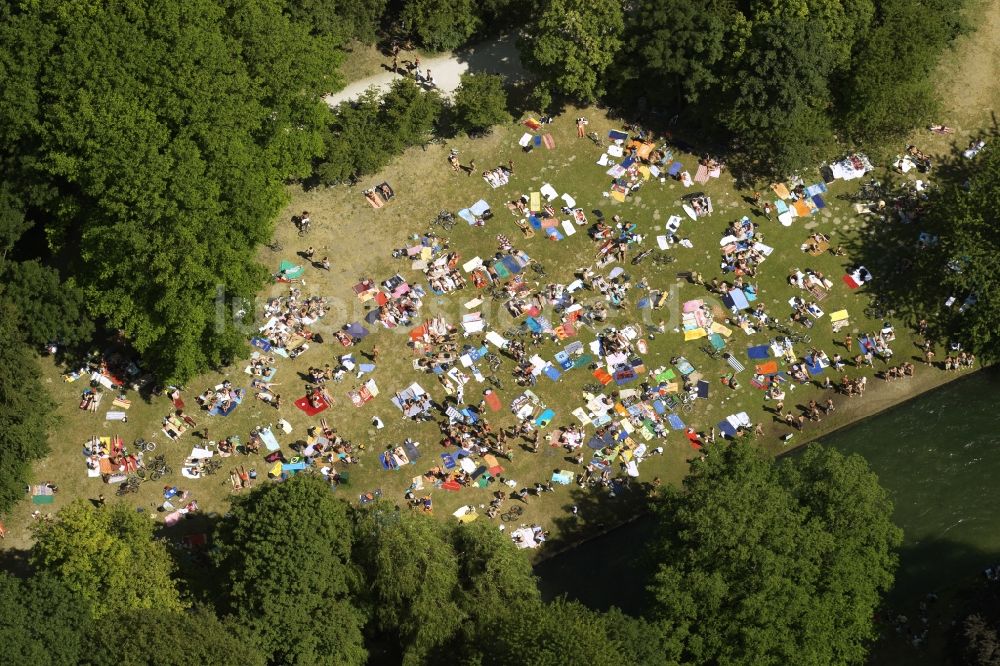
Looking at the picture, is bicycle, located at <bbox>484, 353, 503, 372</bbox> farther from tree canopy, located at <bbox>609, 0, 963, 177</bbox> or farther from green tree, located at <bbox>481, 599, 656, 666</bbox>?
tree canopy, located at <bbox>609, 0, 963, 177</bbox>

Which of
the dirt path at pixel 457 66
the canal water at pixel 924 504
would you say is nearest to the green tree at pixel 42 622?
the canal water at pixel 924 504

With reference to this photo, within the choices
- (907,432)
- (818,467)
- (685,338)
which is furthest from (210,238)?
(907,432)

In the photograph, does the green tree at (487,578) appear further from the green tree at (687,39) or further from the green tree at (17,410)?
the green tree at (687,39)

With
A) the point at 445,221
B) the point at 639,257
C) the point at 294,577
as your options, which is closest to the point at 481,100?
the point at 445,221

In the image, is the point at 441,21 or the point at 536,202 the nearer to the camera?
the point at 536,202

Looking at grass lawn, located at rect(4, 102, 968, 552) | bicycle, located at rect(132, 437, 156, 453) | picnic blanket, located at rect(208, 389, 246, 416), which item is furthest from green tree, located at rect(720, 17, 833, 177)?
bicycle, located at rect(132, 437, 156, 453)

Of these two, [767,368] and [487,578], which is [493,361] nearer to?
[487,578]
